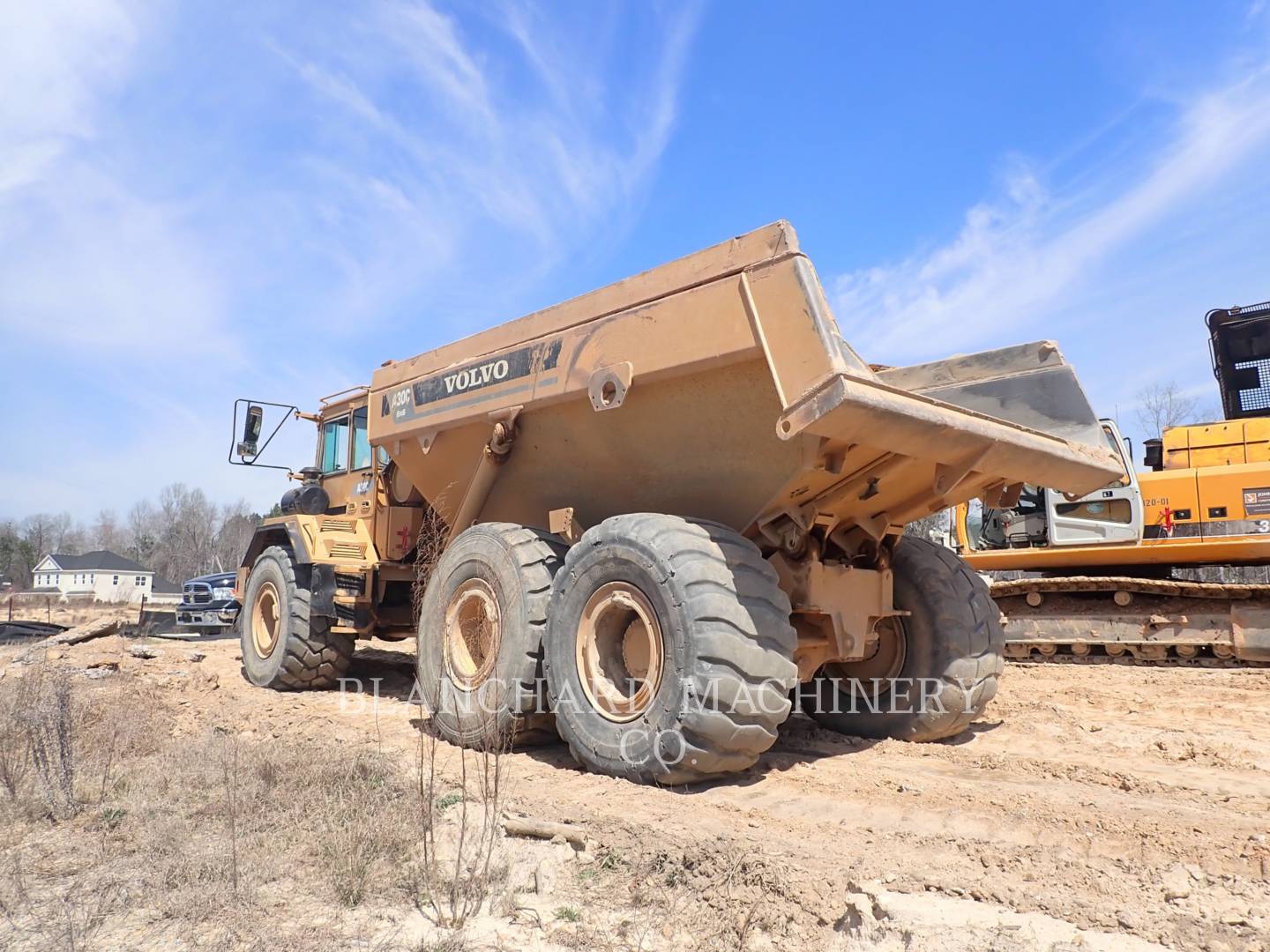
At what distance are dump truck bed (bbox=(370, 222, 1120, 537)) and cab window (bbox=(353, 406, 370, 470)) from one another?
8.56 feet

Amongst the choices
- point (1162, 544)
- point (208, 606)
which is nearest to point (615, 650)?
point (1162, 544)

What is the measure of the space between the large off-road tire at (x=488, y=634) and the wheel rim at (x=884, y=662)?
7.23 feet

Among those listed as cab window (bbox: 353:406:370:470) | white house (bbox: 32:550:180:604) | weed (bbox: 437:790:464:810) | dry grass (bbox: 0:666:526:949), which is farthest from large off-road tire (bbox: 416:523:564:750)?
white house (bbox: 32:550:180:604)

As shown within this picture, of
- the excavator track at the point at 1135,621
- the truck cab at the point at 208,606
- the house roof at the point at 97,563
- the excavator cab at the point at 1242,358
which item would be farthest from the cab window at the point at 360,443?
the house roof at the point at 97,563

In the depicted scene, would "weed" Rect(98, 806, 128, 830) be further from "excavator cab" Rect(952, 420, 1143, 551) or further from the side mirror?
"excavator cab" Rect(952, 420, 1143, 551)

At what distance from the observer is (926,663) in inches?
221

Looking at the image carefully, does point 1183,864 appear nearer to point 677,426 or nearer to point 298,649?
point 677,426

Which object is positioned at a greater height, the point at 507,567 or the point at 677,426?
the point at 677,426

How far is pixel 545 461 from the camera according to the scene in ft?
20.4

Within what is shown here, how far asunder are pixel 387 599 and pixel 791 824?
5614 mm

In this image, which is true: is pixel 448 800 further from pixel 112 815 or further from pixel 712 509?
pixel 712 509

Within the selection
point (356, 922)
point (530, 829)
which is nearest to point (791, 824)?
point (530, 829)

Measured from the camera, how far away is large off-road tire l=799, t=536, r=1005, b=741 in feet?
18.1

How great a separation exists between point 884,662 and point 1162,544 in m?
5.16
